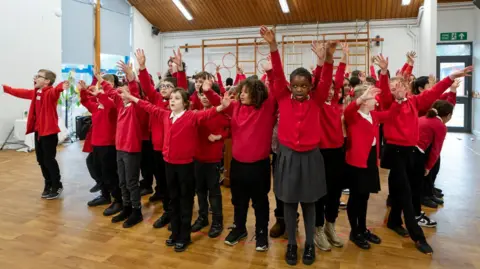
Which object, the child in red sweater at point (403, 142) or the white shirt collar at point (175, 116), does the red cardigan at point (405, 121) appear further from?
the white shirt collar at point (175, 116)

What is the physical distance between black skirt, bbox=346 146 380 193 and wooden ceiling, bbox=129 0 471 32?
779 cm

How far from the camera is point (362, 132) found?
2.38 metres

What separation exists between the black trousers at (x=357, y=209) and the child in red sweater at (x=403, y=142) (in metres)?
0.22

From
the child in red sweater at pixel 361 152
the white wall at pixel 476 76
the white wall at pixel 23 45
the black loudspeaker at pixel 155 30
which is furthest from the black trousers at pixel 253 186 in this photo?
the black loudspeaker at pixel 155 30

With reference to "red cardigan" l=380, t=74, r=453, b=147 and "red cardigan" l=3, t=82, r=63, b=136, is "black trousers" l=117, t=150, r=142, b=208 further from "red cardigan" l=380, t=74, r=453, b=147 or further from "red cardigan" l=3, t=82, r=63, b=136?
"red cardigan" l=380, t=74, r=453, b=147

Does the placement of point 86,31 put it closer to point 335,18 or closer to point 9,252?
point 335,18

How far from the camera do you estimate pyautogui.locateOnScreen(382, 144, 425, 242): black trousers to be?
2449mm

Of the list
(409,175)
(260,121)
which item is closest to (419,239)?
(409,175)

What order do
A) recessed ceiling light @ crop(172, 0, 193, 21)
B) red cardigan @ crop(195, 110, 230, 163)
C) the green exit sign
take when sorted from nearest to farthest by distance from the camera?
red cardigan @ crop(195, 110, 230, 163) → the green exit sign → recessed ceiling light @ crop(172, 0, 193, 21)

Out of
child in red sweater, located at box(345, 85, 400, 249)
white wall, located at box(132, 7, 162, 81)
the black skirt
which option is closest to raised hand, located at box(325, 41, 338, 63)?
child in red sweater, located at box(345, 85, 400, 249)

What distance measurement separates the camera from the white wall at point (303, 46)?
9.73 m

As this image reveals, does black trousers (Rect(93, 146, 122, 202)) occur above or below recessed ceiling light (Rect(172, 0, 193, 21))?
below

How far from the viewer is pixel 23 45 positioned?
6.92 meters

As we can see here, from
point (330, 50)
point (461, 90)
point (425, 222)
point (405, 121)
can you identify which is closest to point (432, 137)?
point (405, 121)
